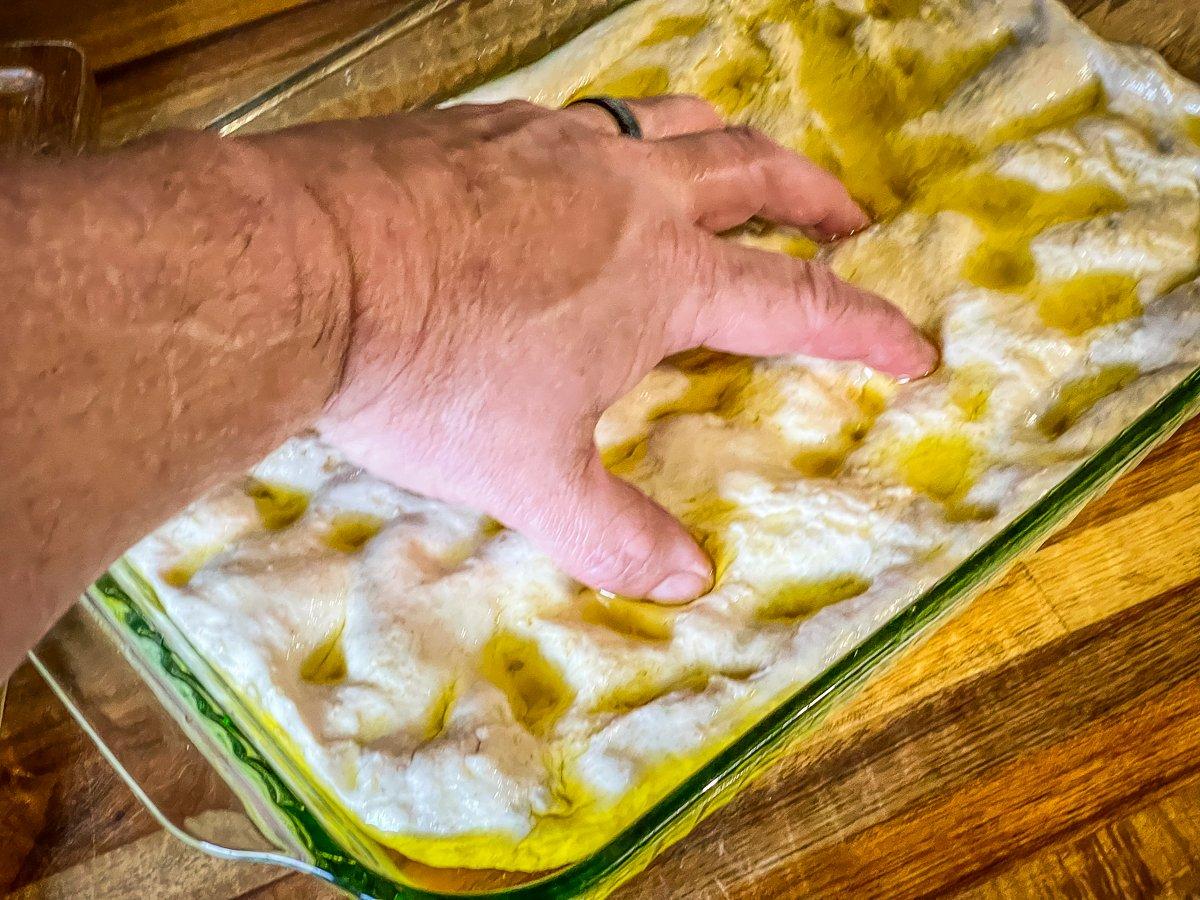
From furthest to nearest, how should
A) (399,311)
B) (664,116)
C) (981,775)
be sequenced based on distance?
(664,116) → (981,775) → (399,311)

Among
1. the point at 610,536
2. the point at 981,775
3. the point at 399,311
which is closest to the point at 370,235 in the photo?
the point at 399,311

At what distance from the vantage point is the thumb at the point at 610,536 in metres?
0.50

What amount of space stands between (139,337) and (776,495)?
0.37 m

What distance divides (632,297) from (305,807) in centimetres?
33

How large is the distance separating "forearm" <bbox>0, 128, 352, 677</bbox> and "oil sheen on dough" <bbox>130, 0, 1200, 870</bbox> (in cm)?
18

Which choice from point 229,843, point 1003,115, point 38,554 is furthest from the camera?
point 1003,115

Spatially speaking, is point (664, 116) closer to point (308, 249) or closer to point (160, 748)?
point (308, 249)

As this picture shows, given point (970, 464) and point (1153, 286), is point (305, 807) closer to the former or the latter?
point (970, 464)

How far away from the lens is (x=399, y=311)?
45 cm

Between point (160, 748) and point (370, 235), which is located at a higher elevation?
point (370, 235)

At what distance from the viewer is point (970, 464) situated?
577 millimetres

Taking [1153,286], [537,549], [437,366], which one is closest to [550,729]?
[537,549]

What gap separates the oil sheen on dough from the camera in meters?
0.49

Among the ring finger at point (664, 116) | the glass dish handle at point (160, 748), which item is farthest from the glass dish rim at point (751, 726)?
the ring finger at point (664, 116)
